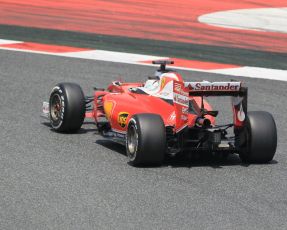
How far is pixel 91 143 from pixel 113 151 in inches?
18.8

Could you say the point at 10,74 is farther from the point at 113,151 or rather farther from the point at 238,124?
the point at 238,124

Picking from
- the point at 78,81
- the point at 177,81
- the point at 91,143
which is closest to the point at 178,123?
the point at 177,81

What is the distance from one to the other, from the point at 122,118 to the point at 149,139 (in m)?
1.09

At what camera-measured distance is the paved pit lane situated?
7.99 m

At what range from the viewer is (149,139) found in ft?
31.8

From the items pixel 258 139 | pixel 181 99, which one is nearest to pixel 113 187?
pixel 181 99

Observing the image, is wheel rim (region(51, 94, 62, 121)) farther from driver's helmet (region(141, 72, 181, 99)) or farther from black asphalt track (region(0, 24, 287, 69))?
→ black asphalt track (region(0, 24, 287, 69))

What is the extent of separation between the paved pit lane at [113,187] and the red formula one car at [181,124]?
201mm

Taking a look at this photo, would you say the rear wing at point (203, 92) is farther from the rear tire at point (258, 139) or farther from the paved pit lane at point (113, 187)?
the paved pit lane at point (113, 187)

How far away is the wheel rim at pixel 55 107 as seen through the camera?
38.1ft

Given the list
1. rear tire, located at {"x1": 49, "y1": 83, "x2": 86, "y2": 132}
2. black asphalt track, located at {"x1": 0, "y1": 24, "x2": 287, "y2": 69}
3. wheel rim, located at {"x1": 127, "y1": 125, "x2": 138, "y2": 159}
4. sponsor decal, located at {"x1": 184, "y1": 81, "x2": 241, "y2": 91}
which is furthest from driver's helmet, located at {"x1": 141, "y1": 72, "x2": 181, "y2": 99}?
black asphalt track, located at {"x1": 0, "y1": 24, "x2": 287, "y2": 69}

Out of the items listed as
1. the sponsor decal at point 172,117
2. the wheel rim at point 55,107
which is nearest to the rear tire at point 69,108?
the wheel rim at point 55,107

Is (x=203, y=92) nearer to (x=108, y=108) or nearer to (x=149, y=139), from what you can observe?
(x=149, y=139)

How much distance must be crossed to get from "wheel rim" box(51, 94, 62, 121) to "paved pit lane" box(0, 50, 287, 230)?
0.20 metres
